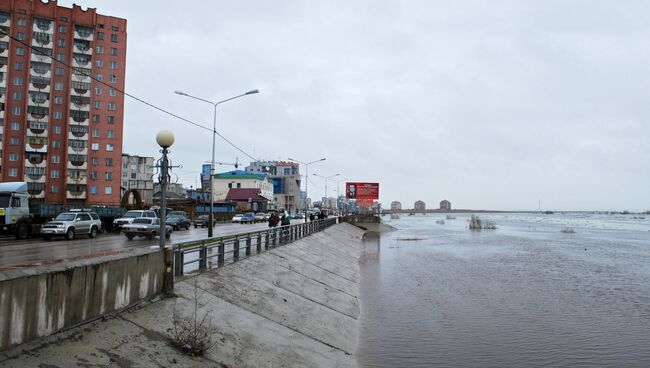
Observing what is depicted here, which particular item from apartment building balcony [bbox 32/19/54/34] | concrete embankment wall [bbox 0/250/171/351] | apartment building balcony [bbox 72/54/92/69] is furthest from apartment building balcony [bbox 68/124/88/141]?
concrete embankment wall [bbox 0/250/171/351]

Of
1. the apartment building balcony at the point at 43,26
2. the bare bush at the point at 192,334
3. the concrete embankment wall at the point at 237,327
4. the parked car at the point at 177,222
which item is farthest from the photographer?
the apartment building balcony at the point at 43,26

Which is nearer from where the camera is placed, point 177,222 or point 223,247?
point 223,247

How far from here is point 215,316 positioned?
1059cm

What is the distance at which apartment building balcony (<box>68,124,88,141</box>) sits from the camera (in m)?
72.9

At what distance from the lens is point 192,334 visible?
8789mm

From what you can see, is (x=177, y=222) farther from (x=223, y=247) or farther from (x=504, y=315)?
(x=504, y=315)

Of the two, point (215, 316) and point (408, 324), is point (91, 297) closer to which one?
point (215, 316)

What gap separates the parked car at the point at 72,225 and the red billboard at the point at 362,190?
7039 centimetres

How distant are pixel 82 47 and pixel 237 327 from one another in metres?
76.3

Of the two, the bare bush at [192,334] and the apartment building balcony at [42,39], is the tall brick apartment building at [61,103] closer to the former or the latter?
the apartment building balcony at [42,39]

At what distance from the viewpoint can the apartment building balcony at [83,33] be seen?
73.1 metres

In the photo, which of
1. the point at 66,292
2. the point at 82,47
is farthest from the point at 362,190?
the point at 66,292

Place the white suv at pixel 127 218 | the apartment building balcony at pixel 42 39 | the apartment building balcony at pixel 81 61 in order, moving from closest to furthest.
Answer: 1. the white suv at pixel 127 218
2. the apartment building balcony at pixel 42 39
3. the apartment building balcony at pixel 81 61

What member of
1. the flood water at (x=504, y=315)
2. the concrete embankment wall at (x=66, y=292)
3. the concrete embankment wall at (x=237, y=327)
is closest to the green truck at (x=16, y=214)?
the concrete embankment wall at (x=237, y=327)
